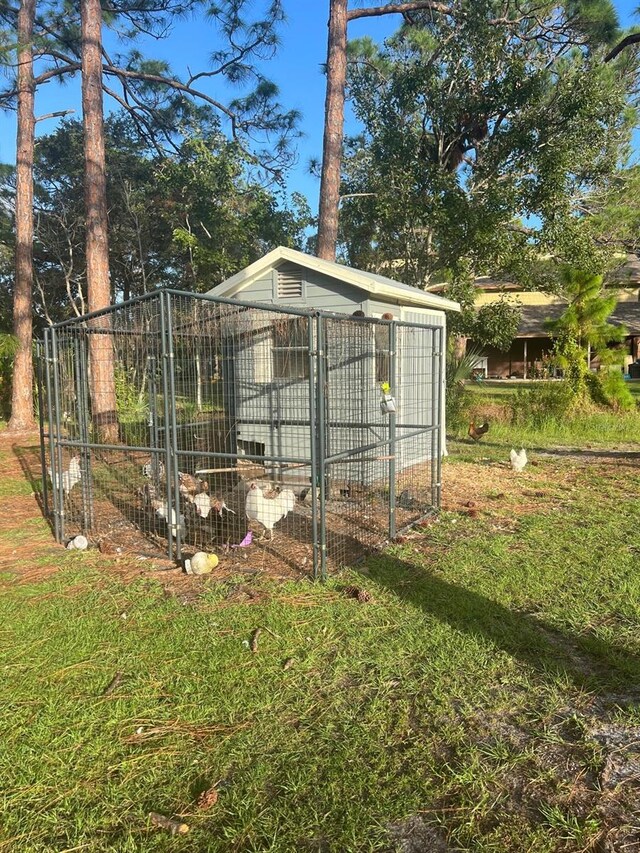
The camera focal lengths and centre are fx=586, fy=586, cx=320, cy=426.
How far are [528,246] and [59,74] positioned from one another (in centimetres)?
1243

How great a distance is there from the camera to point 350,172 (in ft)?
50.4

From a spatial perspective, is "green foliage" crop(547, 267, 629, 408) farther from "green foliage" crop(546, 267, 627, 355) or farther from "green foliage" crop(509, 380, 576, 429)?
"green foliage" crop(509, 380, 576, 429)

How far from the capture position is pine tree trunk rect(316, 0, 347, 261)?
1073 centimetres

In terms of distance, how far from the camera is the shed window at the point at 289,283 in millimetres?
7922

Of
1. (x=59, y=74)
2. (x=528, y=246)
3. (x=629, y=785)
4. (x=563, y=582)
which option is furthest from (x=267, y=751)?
(x=59, y=74)

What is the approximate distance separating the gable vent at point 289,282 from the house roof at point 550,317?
1912 centimetres

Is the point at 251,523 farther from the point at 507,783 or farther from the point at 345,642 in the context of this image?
the point at 507,783

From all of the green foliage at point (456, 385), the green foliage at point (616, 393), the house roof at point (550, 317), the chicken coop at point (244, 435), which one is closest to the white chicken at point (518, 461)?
the chicken coop at point (244, 435)

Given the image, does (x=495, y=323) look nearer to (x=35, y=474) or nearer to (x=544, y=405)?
(x=544, y=405)

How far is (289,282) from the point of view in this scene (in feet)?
26.2

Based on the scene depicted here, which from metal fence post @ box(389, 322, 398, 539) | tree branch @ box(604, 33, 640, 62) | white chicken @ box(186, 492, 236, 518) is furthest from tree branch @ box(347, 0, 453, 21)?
white chicken @ box(186, 492, 236, 518)

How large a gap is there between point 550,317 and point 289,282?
20959mm

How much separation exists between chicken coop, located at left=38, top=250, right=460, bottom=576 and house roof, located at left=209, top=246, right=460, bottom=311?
0.26 metres

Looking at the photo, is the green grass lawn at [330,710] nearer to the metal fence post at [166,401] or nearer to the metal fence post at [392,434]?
the metal fence post at [166,401]
